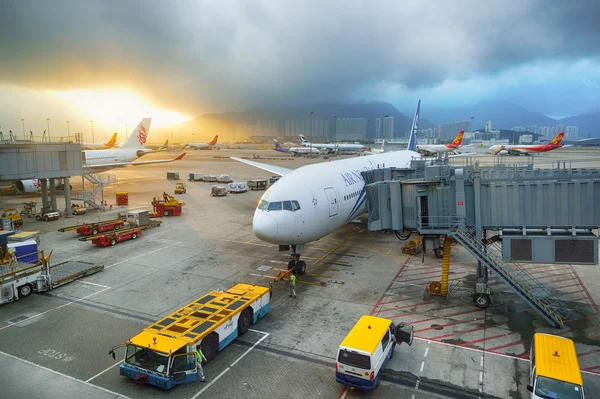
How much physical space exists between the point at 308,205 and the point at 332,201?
257 centimetres

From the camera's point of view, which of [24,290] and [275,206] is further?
[275,206]

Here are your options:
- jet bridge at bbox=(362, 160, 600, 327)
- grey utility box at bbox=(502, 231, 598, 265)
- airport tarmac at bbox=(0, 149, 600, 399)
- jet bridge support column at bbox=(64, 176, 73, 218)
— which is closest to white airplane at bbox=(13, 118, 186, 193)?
jet bridge support column at bbox=(64, 176, 73, 218)

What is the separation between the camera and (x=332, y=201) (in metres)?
25.2

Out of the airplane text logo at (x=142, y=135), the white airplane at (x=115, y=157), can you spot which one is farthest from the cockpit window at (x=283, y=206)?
the airplane text logo at (x=142, y=135)

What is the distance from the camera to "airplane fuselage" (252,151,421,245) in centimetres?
2217

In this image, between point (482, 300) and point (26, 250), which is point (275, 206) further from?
point (26, 250)

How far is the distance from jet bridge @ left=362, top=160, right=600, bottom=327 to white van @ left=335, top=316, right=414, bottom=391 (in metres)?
8.01

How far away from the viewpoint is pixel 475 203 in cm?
2034

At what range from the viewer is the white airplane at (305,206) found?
2220 cm

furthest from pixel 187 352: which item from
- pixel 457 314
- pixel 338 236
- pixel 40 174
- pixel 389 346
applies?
pixel 40 174

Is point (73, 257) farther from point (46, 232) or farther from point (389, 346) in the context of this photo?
point (389, 346)

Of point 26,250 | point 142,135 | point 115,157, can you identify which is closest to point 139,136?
point 142,135

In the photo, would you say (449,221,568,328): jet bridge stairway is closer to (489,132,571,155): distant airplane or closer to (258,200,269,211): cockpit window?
(258,200,269,211): cockpit window

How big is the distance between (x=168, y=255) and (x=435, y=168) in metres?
20.7
